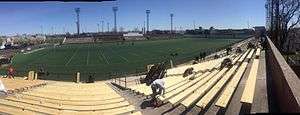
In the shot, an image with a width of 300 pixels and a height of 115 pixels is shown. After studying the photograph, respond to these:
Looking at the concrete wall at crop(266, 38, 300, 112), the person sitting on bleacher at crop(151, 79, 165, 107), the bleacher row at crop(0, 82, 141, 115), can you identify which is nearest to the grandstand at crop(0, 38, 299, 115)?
the bleacher row at crop(0, 82, 141, 115)

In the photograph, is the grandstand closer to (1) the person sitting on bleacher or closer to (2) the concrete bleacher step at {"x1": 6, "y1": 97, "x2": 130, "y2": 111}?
(2) the concrete bleacher step at {"x1": 6, "y1": 97, "x2": 130, "y2": 111}

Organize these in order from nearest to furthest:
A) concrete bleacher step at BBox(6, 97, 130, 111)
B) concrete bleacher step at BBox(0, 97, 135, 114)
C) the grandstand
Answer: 1. the grandstand
2. concrete bleacher step at BBox(0, 97, 135, 114)
3. concrete bleacher step at BBox(6, 97, 130, 111)

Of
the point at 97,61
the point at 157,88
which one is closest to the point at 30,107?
the point at 157,88

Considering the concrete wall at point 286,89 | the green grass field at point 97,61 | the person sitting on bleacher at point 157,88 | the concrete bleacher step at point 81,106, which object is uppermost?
the concrete wall at point 286,89

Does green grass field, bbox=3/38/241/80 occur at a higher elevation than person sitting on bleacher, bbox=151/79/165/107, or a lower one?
lower

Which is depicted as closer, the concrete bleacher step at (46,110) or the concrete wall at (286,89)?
the concrete wall at (286,89)

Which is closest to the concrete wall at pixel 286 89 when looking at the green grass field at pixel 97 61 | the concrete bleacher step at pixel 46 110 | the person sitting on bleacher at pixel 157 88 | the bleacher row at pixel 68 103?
the person sitting on bleacher at pixel 157 88

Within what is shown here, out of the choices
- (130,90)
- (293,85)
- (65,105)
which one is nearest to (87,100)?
(65,105)

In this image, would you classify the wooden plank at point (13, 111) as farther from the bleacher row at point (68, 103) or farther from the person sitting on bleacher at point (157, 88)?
the person sitting on bleacher at point (157, 88)

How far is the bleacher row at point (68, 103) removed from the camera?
18141 millimetres

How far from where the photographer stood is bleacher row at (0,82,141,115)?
18.1 meters

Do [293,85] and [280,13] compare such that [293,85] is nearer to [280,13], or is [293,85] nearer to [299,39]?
[280,13]

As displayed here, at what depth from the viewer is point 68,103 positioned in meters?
19.8

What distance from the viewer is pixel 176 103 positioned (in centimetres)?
1584
